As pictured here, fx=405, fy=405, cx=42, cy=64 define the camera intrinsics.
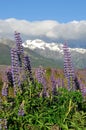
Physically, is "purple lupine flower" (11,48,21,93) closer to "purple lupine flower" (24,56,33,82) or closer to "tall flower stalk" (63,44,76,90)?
"purple lupine flower" (24,56,33,82)

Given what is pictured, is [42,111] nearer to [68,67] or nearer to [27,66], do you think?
[27,66]

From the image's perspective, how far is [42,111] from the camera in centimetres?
980

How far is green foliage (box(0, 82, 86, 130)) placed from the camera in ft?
29.9

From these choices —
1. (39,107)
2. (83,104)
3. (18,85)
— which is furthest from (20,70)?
(83,104)

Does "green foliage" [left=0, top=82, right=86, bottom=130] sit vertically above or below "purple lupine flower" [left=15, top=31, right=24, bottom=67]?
below

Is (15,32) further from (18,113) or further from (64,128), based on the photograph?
(64,128)

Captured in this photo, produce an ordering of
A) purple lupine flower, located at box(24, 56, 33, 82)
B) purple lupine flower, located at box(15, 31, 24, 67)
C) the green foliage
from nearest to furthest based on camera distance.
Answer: the green foliage → purple lupine flower, located at box(15, 31, 24, 67) → purple lupine flower, located at box(24, 56, 33, 82)

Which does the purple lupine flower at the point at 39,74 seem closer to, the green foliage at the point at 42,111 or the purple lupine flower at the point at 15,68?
the green foliage at the point at 42,111

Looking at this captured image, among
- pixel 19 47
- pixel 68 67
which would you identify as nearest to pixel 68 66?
pixel 68 67

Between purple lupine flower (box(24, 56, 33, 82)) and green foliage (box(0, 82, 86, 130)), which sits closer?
green foliage (box(0, 82, 86, 130))

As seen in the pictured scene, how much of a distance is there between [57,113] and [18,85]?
127 cm

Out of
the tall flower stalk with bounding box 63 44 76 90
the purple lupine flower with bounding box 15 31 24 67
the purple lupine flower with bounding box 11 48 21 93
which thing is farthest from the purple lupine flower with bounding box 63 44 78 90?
the purple lupine flower with bounding box 11 48 21 93

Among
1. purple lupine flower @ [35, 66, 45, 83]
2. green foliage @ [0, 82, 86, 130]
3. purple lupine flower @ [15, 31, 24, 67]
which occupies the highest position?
purple lupine flower @ [15, 31, 24, 67]

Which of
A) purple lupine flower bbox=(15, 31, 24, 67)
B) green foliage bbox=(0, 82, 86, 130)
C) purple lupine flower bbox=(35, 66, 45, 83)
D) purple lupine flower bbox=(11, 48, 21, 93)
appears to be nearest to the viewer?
green foliage bbox=(0, 82, 86, 130)
